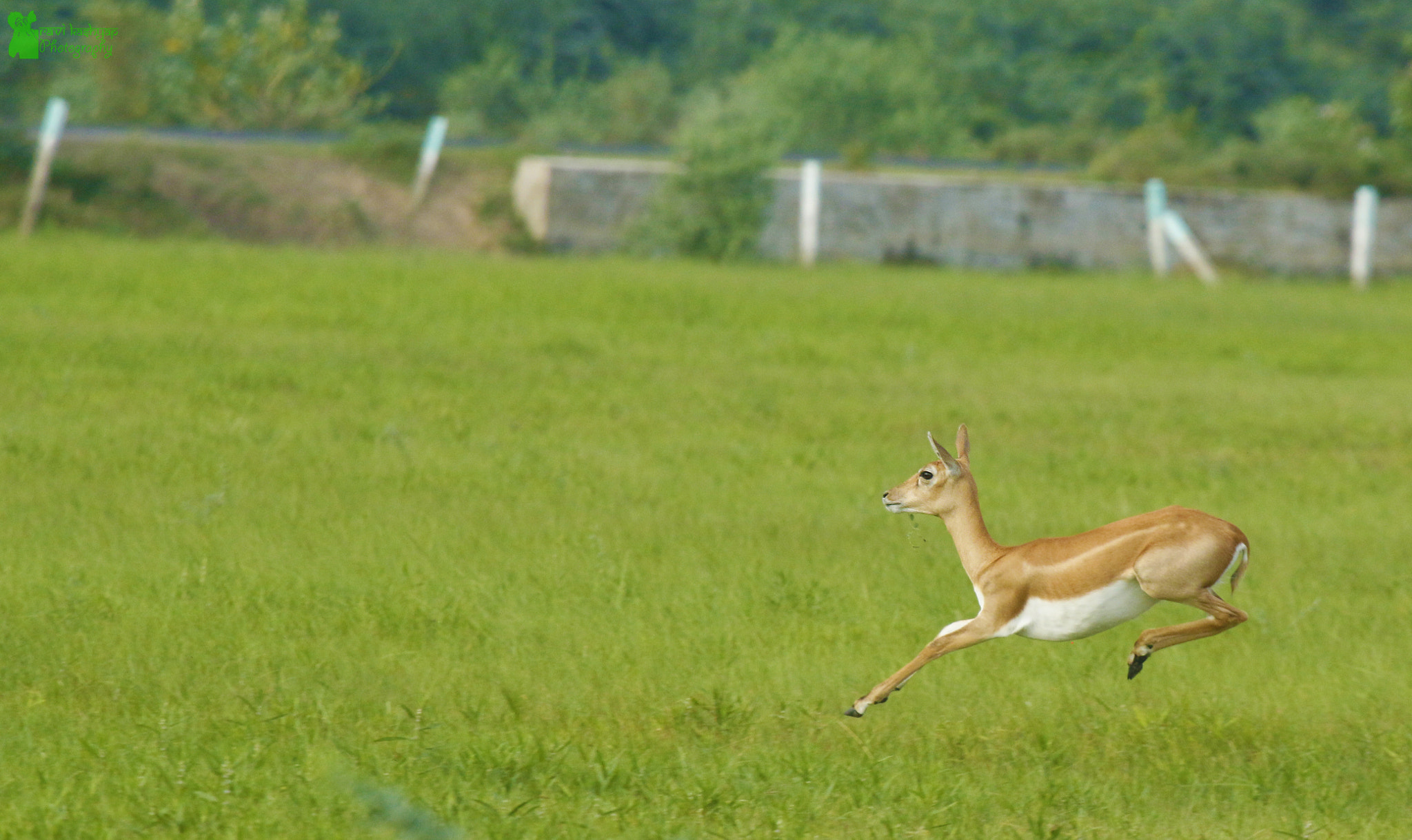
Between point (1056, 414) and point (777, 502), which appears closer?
point (777, 502)

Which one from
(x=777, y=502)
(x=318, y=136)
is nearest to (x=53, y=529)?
(x=777, y=502)

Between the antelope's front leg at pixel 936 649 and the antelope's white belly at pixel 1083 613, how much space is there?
66 millimetres

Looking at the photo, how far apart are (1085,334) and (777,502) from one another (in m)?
10.5

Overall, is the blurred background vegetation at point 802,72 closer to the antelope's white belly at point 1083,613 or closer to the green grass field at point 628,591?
the green grass field at point 628,591

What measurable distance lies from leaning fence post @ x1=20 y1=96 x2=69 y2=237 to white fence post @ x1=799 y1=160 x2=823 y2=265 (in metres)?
11.1

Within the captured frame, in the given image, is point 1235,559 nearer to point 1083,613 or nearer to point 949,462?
point 1083,613

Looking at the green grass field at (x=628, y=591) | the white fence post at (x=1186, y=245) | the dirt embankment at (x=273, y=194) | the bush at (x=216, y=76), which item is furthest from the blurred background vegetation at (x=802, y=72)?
A: the green grass field at (x=628, y=591)

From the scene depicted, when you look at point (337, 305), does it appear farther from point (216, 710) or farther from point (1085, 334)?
point (216, 710)

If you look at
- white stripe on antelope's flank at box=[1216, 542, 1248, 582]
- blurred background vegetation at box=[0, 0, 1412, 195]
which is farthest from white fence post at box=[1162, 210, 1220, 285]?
white stripe on antelope's flank at box=[1216, 542, 1248, 582]

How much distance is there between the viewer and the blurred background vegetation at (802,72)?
43.2 meters

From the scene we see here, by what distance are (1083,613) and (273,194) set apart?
26.3 metres

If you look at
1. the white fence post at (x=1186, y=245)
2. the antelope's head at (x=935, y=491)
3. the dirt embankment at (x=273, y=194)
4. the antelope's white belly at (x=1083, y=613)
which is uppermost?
the antelope's head at (x=935, y=491)

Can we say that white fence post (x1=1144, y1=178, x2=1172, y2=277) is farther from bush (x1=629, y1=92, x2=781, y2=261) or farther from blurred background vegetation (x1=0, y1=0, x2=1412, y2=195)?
bush (x1=629, y1=92, x2=781, y2=261)

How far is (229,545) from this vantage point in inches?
358
